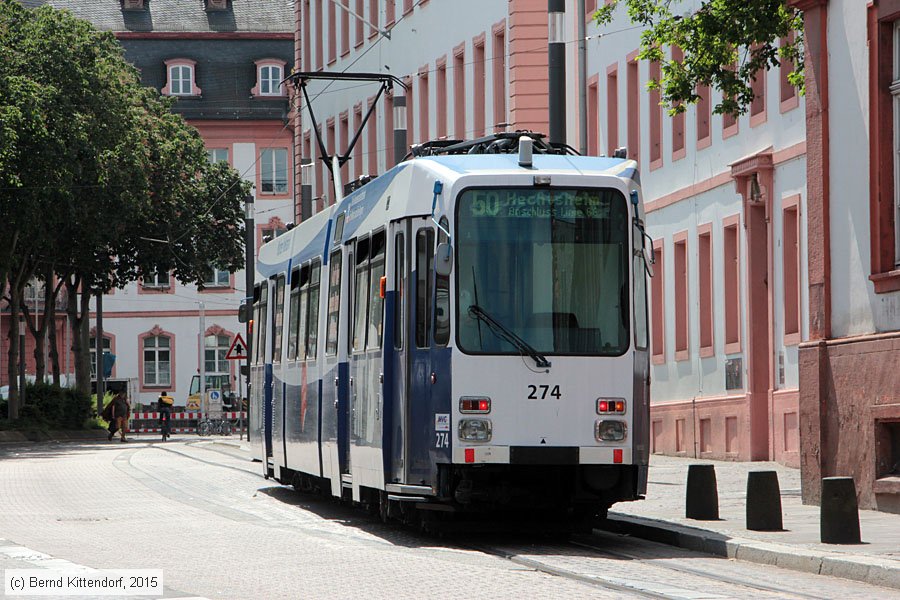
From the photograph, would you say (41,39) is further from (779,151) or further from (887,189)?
(887,189)

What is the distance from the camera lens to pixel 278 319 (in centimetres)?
2428

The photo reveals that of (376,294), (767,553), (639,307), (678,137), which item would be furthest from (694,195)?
(767,553)

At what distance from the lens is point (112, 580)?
42.7 ft

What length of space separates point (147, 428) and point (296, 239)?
181 ft

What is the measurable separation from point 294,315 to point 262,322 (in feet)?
9.73

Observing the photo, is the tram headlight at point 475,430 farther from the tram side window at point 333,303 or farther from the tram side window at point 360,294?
the tram side window at point 333,303

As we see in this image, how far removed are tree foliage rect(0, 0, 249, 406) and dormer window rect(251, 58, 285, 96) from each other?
26495mm

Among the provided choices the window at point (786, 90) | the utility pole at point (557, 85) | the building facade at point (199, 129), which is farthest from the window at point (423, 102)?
the building facade at point (199, 129)

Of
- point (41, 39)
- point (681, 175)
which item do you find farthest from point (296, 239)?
point (41, 39)

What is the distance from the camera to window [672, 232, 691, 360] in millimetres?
36531

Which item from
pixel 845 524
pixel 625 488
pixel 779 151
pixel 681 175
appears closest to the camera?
pixel 845 524

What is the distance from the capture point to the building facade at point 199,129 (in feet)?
302

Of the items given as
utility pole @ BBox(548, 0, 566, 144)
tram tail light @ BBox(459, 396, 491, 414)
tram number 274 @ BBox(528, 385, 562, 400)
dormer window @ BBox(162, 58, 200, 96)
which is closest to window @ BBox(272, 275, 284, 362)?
utility pole @ BBox(548, 0, 566, 144)

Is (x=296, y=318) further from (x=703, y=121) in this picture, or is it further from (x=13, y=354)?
(x=13, y=354)
